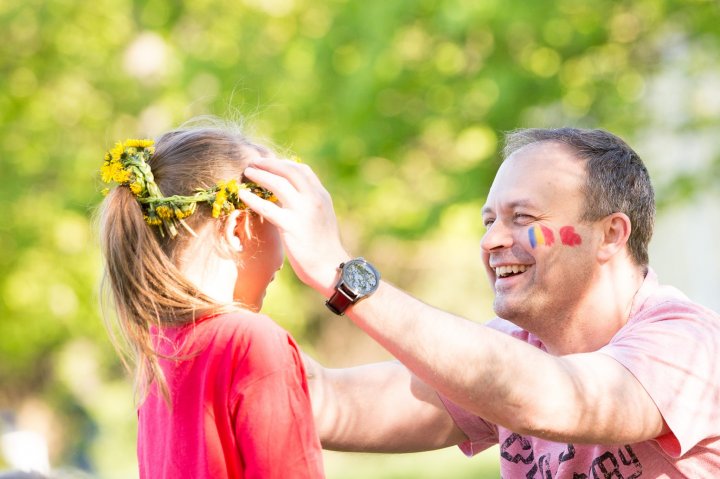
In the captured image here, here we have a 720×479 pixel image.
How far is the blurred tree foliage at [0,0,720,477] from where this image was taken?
8.38 meters

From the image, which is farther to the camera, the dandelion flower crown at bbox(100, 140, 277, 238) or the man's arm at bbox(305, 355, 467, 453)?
the man's arm at bbox(305, 355, 467, 453)

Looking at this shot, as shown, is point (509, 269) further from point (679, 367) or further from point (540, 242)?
point (679, 367)

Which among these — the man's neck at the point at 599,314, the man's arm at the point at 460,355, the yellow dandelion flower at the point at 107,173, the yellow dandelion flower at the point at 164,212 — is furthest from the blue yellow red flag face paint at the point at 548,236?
the yellow dandelion flower at the point at 107,173

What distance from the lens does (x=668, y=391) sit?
2590mm

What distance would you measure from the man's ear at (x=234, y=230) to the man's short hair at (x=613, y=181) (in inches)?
40.6

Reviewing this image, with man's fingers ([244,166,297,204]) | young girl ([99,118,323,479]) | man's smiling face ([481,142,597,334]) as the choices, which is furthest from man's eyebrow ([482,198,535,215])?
man's fingers ([244,166,297,204])

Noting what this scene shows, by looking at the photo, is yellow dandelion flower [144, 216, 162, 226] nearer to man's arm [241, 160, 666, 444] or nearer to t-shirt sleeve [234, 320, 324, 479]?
man's arm [241, 160, 666, 444]

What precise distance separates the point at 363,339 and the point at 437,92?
7.41 m

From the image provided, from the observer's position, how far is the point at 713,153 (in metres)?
8.38

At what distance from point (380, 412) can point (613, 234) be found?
2.83 feet

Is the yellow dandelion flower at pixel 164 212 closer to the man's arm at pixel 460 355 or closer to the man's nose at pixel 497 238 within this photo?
the man's arm at pixel 460 355

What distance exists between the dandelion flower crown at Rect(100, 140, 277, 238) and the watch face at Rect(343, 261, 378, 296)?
1.03ft

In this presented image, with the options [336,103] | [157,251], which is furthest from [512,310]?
[336,103]

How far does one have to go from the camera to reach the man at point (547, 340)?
2.38 m
